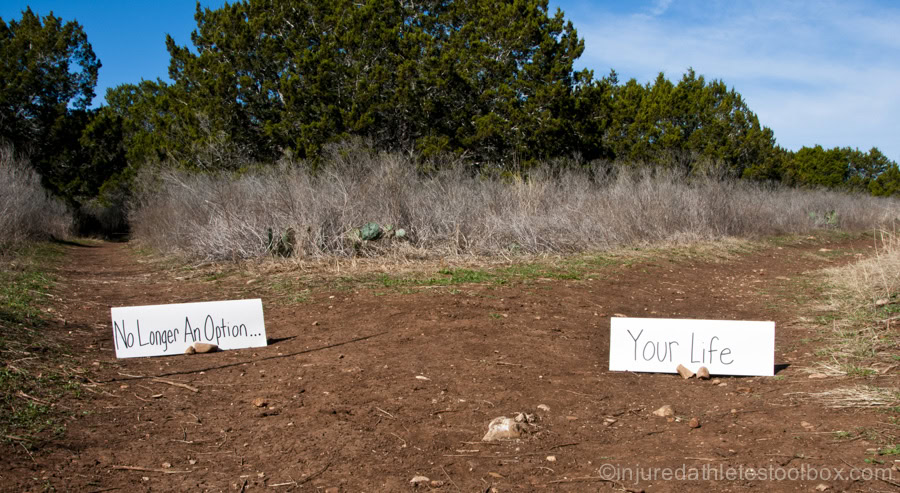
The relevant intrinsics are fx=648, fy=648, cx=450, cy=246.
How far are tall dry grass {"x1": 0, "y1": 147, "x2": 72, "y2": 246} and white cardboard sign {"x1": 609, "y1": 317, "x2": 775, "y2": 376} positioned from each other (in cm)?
1234

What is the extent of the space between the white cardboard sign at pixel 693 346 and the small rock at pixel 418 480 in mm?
2156

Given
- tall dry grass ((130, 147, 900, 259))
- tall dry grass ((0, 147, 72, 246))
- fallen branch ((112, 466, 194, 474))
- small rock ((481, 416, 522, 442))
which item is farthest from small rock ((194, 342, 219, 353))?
tall dry grass ((0, 147, 72, 246))

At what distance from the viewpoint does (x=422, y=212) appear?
1171 centimetres

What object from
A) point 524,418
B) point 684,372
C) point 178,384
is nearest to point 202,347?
point 178,384

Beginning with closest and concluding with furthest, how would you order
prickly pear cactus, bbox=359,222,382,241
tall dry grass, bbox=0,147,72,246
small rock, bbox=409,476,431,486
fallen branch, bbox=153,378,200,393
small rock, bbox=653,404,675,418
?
small rock, bbox=409,476,431,486 → small rock, bbox=653,404,675,418 → fallen branch, bbox=153,378,200,393 → prickly pear cactus, bbox=359,222,382,241 → tall dry grass, bbox=0,147,72,246

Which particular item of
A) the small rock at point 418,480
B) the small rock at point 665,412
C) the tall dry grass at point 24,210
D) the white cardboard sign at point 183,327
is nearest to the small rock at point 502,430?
the small rock at point 418,480

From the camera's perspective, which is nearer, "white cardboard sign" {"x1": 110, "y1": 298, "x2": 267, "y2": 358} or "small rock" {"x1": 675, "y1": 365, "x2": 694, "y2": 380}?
"small rock" {"x1": 675, "y1": 365, "x2": 694, "y2": 380}

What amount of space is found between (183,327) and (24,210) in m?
14.3

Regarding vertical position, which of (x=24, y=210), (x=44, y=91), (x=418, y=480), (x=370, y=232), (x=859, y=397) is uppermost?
(x=44, y=91)

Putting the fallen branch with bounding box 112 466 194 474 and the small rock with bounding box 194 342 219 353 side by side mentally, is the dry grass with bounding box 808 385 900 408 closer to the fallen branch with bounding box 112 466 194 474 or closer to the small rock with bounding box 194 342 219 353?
the fallen branch with bounding box 112 466 194 474

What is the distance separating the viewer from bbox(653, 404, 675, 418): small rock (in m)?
3.80

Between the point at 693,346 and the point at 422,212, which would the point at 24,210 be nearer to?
the point at 422,212

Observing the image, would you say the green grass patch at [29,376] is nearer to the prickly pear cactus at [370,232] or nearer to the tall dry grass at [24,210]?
the prickly pear cactus at [370,232]

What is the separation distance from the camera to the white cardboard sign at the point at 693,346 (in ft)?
14.8
